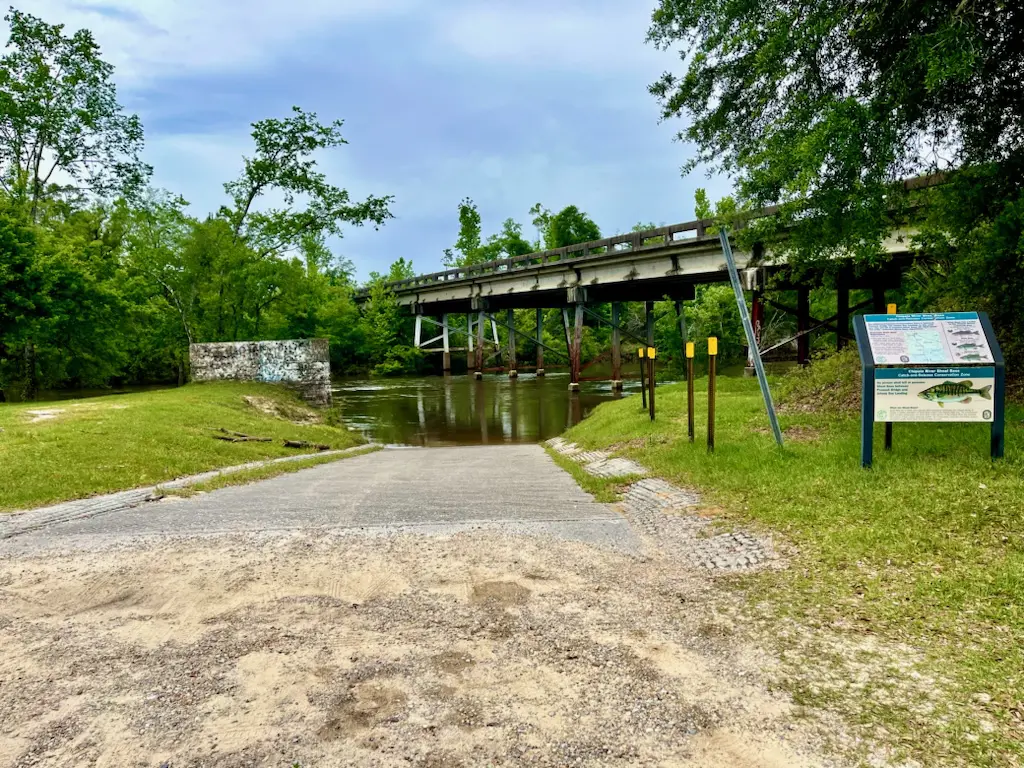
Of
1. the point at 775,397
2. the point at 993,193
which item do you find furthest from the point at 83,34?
the point at 993,193

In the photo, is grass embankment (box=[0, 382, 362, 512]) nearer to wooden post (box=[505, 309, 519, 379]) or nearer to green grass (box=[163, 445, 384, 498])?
green grass (box=[163, 445, 384, 498])

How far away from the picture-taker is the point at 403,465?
39.5ft

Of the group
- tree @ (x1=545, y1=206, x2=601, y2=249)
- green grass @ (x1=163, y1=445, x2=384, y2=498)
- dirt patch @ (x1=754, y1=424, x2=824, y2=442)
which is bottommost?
green grass @ (x1=163, y1=445, x2=384, y2=498)

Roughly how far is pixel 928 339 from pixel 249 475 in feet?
31.2

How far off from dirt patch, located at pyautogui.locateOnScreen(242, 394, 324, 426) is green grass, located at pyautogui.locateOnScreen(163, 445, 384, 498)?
17.4 feet

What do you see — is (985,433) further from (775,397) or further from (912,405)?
(775,397)

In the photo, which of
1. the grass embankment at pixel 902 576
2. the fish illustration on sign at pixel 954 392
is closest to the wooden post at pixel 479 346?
the grass embankment at pixel 902 576

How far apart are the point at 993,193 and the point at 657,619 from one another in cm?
1025

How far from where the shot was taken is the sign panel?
639cm

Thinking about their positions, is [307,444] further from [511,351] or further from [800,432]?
[511,351]

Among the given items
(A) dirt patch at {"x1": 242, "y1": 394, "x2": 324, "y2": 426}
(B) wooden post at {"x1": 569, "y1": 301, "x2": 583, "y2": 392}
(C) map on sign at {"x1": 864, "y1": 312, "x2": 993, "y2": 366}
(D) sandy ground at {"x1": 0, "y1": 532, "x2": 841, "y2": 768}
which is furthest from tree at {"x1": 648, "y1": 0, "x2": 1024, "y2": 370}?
(B) wooden post at {"x1": 569, "y1": 301, "x2": 583, "y2": 392}

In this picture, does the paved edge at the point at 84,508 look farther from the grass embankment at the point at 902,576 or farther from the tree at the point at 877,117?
the tree at the point at 877,117

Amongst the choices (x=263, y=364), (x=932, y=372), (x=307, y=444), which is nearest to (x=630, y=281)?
(x=263, y=364)

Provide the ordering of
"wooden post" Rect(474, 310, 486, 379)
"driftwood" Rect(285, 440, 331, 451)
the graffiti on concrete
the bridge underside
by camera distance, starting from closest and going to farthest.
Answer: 1. "driftwood" Rect(285, 440, 331, 451)
2. the graffiti on concrete
3. the bridge underside
4. "wooden post" Rect(474, 310, 486, 379)
